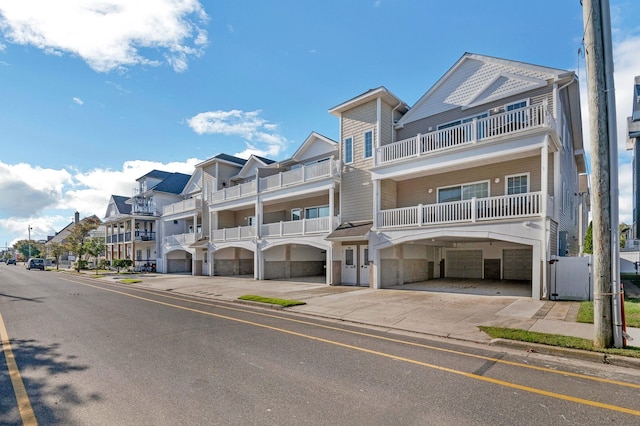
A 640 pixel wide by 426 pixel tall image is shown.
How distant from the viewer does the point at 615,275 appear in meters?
6.23

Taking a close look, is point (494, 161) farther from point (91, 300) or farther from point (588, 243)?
point (91, 300)

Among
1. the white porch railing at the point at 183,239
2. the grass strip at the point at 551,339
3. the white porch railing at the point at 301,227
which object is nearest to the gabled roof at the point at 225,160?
the white porch railing at the point at 183,239

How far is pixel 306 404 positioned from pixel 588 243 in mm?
23259

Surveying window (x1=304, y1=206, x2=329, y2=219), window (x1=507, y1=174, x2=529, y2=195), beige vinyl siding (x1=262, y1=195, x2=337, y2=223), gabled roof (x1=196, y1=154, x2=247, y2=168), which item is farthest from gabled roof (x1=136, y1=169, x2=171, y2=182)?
window (x1=507, y1=174, x2=529, y2=195)

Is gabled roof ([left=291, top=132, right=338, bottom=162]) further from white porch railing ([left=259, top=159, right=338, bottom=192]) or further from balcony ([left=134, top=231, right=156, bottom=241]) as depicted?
balcony ([left=134, top=231, right=156, bottom=241])

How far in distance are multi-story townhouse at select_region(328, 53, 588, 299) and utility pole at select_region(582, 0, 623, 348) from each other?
263 inches

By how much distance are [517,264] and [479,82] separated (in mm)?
10261

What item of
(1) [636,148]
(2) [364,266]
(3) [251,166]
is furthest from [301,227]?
(1) [636,148]

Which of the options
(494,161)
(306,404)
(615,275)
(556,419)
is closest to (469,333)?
(615,275)

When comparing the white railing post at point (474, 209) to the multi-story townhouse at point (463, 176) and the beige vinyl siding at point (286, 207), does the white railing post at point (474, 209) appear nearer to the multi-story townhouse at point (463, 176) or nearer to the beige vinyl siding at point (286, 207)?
the multi-story townhouse at point (463, 176)

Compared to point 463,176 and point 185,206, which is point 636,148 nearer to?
point 463,176

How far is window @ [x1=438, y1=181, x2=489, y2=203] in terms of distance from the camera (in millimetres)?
16438

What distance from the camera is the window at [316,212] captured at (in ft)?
77.4

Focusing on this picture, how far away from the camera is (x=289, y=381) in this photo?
5070 mm
